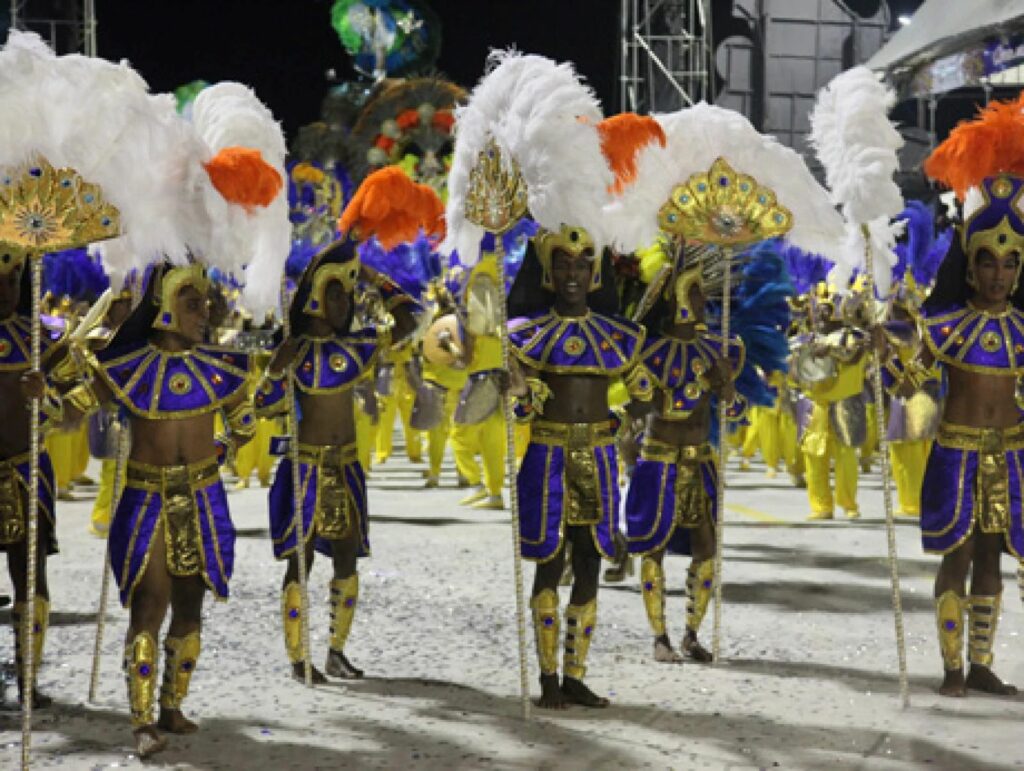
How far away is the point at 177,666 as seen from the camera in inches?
207

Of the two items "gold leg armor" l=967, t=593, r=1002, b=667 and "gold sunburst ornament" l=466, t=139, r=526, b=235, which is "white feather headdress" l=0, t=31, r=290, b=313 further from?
"gold leg armor" l=967, t=593, r=1002, b=667

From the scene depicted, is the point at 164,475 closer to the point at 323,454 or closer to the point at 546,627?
the point at 323,454

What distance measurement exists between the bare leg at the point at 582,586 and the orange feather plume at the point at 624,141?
1504 millimetres

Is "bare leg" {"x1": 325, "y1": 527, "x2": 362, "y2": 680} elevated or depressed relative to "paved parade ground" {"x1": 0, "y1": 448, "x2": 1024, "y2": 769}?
elevated

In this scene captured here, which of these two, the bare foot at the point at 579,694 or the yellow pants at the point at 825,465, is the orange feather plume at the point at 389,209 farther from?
the yellow pants at the point at 825,465

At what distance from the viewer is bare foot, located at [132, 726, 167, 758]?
4992 millimetres

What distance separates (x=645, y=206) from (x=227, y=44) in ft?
66.0

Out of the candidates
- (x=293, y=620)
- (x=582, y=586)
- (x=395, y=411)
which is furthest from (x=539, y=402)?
(x=395, y=411)

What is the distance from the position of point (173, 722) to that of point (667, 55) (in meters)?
14.7

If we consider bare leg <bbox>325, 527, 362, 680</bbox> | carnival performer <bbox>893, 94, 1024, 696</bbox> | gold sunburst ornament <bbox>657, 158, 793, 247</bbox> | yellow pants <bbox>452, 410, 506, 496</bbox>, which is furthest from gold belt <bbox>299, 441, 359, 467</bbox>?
yellow pants <bbox>452, 410, 506, 496</bbox>

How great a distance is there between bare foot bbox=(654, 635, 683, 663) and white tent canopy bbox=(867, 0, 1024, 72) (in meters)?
8.02

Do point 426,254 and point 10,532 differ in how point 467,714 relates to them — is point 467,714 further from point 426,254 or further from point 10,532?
point 426,254

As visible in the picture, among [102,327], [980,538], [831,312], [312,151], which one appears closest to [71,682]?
[102,327]

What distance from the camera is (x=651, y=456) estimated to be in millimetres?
6648
